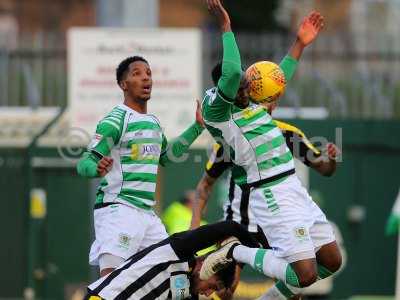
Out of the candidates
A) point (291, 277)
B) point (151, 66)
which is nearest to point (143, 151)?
point (291, 277)

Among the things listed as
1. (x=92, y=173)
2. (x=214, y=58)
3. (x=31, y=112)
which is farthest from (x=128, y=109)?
(x=214, y=58)

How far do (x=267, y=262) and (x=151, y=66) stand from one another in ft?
18.3

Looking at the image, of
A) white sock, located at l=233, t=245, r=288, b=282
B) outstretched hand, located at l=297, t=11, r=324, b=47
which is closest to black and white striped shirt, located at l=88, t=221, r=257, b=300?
white sock, located at l=233, t=245, r=288, b=282

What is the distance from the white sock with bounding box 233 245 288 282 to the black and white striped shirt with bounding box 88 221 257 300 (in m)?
0.53

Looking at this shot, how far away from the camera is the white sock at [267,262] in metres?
9.50

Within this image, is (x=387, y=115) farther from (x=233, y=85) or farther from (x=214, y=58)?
(x=233, y=85)

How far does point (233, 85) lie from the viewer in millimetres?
9219

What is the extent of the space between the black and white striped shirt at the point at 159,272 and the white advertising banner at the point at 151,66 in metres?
5.43

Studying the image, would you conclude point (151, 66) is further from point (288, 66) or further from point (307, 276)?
point (307, 276)

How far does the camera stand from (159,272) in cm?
899

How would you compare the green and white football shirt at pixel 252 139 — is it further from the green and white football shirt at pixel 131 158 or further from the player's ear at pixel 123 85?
the player's ear at pixel 123 85

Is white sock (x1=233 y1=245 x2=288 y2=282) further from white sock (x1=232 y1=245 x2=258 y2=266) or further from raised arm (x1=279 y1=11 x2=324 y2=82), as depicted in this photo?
raised arm (x1=279 y1=11 x2=324 y2=82)

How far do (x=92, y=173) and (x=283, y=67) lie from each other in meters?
2.14

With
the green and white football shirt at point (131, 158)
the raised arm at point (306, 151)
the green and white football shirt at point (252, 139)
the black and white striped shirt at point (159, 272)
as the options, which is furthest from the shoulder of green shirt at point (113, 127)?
the raised arm at point (306, 151)
